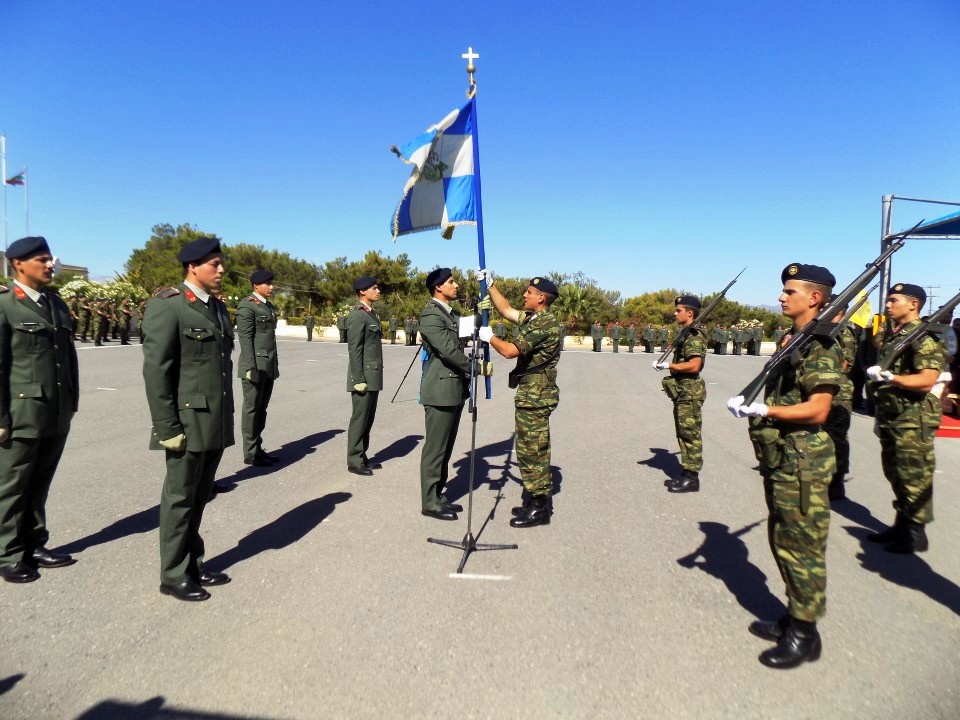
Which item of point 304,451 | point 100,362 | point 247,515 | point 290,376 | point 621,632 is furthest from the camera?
point 100,362

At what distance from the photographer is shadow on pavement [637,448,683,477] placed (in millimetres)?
6426

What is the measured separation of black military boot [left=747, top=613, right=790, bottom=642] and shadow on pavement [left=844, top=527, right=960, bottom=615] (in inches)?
49.1

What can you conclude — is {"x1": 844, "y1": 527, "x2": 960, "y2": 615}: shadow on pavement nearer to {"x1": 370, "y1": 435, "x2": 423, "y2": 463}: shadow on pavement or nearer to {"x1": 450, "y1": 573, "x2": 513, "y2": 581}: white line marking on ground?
{"x1": 450, "y1": 573, "x2": 513, "y2": 581}: white line marking on ground

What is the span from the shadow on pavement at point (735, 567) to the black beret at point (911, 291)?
2.13 metres

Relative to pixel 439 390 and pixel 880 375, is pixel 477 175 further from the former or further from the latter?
pixel 880 375

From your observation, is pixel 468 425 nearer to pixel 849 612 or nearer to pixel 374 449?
pixel 374 449

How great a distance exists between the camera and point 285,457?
6668 millimetres

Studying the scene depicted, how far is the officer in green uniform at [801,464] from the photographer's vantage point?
107 inches

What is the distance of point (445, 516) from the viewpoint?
4711mm

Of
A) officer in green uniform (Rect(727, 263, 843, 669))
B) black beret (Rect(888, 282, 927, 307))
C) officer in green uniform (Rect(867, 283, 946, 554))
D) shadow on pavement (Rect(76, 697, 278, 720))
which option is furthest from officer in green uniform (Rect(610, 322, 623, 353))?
shadow on pavement (Rect(76, 697, 278, 720))

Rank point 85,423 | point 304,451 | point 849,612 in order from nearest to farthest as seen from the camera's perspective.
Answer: point 849,612 → point 304,451 → point 85,423

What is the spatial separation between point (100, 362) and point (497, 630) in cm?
1644

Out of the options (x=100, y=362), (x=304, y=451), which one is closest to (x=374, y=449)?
(x=304, y=451)

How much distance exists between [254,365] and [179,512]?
10.8 ft
